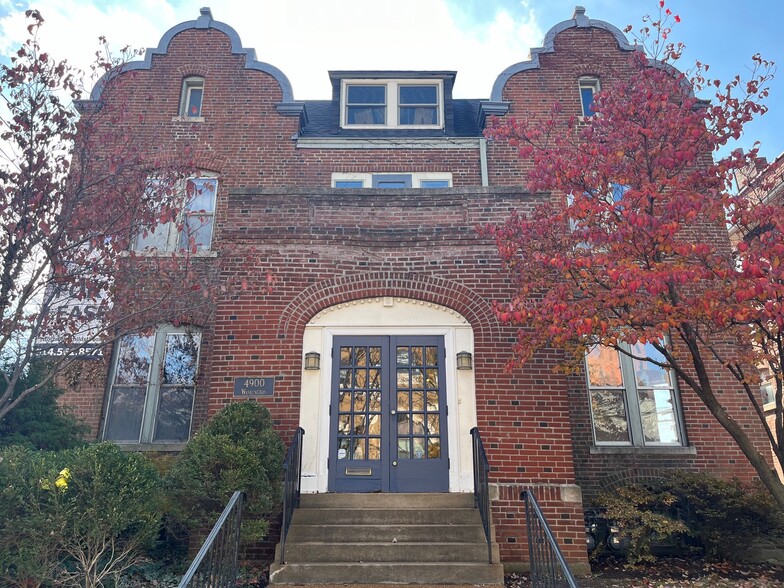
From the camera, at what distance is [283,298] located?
825 cm

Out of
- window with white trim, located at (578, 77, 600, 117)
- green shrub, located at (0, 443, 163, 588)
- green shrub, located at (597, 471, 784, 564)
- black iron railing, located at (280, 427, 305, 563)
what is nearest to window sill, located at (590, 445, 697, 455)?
green shrub, located at (597, 471, 784, 564)

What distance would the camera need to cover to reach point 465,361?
316 inches

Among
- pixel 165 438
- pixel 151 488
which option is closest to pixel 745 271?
pixel 151 488

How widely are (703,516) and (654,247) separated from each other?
4371mm

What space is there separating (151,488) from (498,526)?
4.23m

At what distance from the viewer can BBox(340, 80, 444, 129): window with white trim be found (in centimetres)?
1279

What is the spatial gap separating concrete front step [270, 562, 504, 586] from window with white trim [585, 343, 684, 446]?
4545mm

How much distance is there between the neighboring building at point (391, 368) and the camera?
25.2 feet

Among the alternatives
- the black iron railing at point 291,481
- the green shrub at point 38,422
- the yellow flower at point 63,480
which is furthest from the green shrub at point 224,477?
the green shrub at point 38,422

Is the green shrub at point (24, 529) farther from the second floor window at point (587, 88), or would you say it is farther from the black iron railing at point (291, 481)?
the second floor window at point (587, 88)

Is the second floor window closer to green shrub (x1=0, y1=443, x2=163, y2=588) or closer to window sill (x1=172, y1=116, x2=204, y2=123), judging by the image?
window sill (x1=172, y1=116, x2=204, y2=123)

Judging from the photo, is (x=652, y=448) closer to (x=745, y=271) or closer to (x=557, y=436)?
(x=557, y=436)

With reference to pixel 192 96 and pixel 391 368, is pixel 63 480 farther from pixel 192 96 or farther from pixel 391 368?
pixel 192 96

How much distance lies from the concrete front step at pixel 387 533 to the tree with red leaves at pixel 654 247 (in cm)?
229
